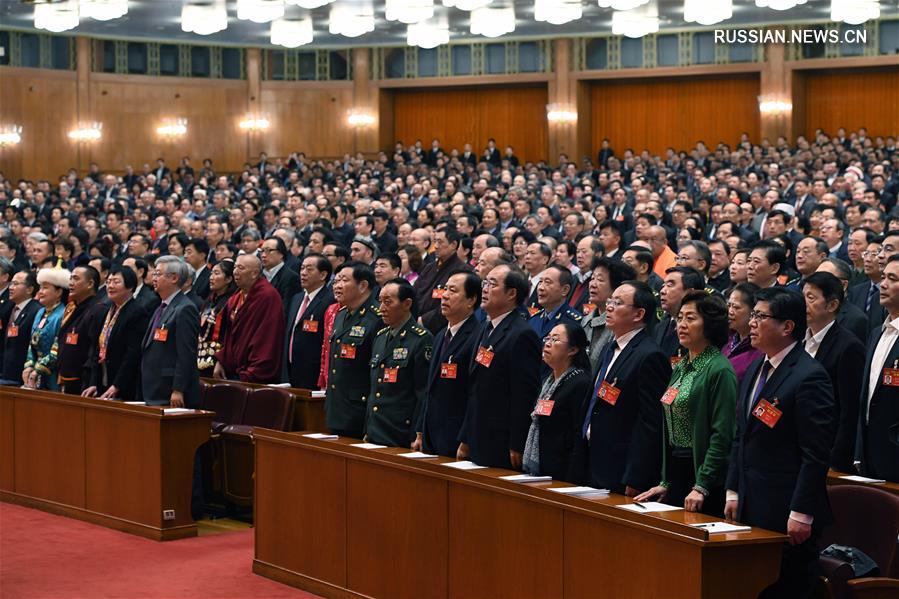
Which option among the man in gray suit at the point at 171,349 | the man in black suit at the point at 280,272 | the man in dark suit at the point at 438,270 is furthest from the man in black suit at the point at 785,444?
the man in black suit at the point at 280,272

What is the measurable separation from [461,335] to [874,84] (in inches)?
754

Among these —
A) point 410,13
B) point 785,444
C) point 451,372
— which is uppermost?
point 410,13

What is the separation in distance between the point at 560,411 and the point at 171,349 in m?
2.91

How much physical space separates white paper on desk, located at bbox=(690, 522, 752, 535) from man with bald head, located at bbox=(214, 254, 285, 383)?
434 cm

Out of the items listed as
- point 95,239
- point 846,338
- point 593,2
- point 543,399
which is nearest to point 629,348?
point 543,399

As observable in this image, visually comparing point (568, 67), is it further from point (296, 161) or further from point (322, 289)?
point (322, 289)

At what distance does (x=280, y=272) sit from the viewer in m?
8.88

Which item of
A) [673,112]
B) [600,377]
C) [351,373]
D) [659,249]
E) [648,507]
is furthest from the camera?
[673,112]

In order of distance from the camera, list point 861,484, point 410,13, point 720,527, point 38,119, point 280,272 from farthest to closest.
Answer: point 38,119, point 410,13, point 280,272, point 861,484, point 720,527

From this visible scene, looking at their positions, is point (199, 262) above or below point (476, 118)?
below

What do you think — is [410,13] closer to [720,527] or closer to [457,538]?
[457,538]

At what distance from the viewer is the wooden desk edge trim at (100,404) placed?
6.57 metres

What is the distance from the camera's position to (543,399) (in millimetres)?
4895

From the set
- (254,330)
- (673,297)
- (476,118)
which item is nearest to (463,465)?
(673,297)
